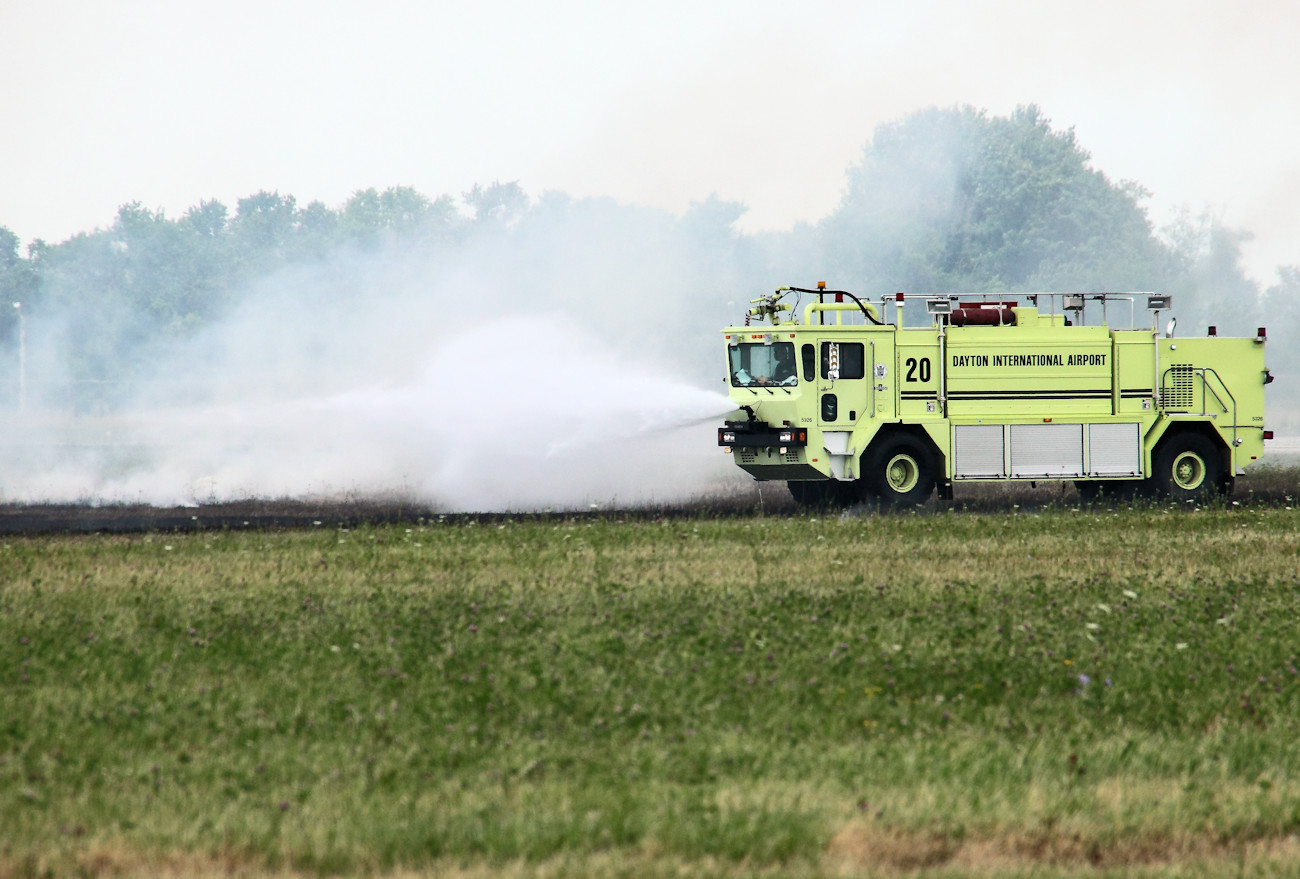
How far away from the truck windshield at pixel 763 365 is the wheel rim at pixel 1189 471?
7123 millimetres

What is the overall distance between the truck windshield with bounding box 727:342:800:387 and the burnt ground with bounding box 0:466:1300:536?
2.13m

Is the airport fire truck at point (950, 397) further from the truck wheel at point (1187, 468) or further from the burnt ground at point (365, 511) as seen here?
the burnt ground at point (365, 511)

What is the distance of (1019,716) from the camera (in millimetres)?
9102

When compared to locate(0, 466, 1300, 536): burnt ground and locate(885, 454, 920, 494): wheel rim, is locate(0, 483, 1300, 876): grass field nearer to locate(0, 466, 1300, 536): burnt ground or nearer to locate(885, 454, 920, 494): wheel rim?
locate(0, 466, 1300, 536): burnt ground

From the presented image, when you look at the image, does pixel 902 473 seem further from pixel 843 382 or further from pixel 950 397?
pixel 843 382

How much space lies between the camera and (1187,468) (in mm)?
23328

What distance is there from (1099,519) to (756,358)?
20.0ft

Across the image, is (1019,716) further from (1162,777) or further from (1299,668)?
(1299,668)

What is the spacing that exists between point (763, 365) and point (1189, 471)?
25.8ft

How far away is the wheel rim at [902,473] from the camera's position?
2219 cm

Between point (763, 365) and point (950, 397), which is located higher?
point (763, 365)

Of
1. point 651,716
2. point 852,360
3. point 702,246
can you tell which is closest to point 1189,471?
point 852,360

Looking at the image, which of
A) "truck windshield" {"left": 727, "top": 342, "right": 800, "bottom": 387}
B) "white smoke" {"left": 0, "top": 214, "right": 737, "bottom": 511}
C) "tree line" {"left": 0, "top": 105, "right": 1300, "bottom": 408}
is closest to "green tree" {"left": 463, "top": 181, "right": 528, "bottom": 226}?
"tree line" {"left": 0, "top": 105, "right": 1300, "bottom": 408}

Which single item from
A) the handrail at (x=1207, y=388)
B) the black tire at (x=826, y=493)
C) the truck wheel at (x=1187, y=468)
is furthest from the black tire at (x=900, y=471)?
the handrail at (x=1207, y=388)
